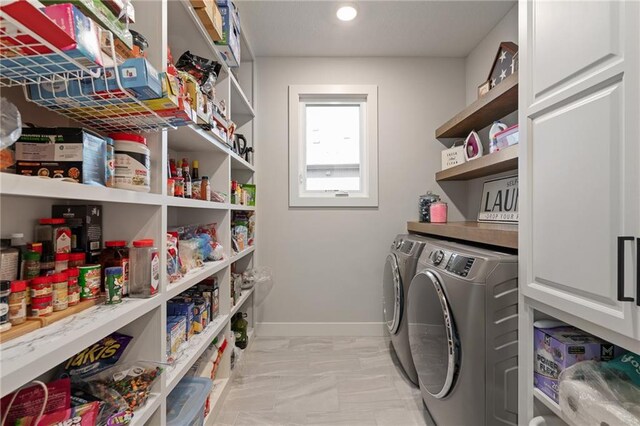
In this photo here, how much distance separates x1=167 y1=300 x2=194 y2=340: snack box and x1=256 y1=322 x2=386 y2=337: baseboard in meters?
1.29

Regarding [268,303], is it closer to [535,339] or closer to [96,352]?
[96,352]

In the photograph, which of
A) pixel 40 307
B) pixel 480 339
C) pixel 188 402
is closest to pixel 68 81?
pixel 40 307

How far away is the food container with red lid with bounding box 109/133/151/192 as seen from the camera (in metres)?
0.85

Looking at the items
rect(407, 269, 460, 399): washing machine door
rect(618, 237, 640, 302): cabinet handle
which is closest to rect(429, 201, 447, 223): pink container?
rect(407, 269, 460, 399): washing machine door

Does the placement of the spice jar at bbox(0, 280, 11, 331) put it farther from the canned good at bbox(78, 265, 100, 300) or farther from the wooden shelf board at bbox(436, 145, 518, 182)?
the wooden shelf board at bbox(436, 145, 518, 182)

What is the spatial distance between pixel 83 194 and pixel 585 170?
1314 mm

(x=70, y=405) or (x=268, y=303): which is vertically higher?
(x=70, y=405)

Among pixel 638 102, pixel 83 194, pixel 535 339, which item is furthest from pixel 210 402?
pixel 638 102

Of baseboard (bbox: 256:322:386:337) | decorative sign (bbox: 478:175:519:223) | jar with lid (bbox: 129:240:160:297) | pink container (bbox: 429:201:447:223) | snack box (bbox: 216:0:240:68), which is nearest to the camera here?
jar with lid (bbox: 129:240:160:297)

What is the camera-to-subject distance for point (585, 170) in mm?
830

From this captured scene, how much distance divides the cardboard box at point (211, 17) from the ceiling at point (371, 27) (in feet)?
2.04

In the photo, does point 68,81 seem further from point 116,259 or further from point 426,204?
point 426,204

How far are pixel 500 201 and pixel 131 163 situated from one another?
7.39ft

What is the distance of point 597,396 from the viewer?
2.66ft
